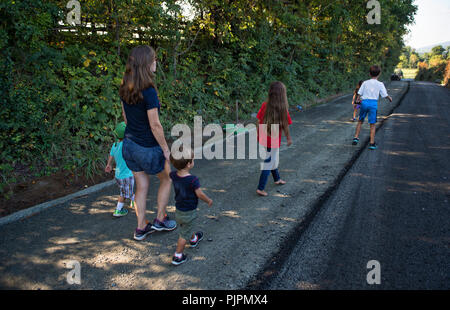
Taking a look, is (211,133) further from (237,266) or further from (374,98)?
(237,266)

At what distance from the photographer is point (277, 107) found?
4.43 metres

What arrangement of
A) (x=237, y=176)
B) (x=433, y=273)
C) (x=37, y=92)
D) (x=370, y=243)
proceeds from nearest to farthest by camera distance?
1. (x=433, y=273)
2. (x=370, y=243)
3. (x=37, y=92)
4. (x=237, y=176)

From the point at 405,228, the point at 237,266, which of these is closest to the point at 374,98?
the point at 405,228

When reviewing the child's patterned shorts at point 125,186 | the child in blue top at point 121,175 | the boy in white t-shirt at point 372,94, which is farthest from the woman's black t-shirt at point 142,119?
the boy in white t-shirt at point 372,94

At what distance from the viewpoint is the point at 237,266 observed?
9.70 ft

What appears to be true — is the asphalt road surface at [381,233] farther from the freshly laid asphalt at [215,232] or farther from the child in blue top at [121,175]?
the child in blue top at [121,175]

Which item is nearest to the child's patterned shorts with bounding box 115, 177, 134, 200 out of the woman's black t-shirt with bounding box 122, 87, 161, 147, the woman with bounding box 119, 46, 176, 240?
the woman with bounding box 119, 46, 176, 240

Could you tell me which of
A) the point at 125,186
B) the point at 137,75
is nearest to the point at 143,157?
the point at 137,75

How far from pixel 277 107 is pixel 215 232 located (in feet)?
7.09

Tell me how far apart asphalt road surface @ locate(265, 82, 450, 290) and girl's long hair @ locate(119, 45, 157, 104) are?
7.77 feet

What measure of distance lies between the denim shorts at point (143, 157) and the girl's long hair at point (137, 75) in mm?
556

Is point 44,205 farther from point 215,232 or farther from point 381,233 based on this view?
point 381,233

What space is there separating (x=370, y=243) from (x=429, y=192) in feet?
7.23

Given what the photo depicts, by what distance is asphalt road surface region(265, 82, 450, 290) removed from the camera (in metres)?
2.75
